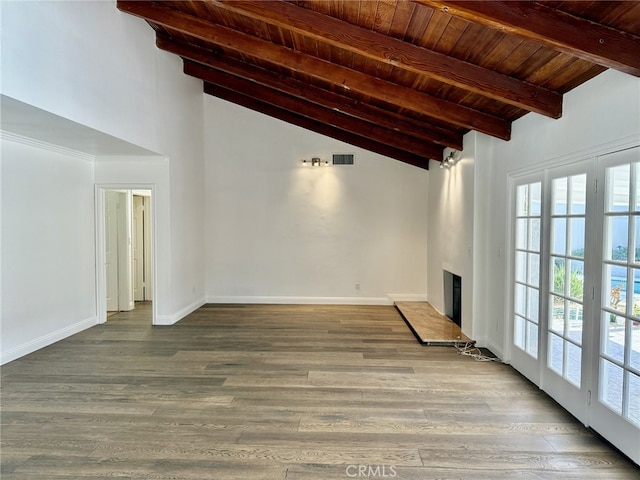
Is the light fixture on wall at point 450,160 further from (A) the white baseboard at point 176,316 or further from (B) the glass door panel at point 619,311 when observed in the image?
(A) the white baseboard at point 176,316

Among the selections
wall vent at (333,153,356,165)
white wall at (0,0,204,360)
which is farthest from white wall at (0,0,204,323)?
wall vent at (333,153,356,165)

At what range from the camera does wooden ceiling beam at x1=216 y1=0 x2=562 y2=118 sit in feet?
9.41

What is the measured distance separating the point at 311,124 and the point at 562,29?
189 inches

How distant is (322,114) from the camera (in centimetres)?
559

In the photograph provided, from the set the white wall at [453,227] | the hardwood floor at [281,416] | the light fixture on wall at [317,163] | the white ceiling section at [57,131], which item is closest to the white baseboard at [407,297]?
the white wall at [453,227]

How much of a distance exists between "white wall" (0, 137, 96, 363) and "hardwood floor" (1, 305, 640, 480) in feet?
1.16

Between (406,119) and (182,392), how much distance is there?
4.16 meters

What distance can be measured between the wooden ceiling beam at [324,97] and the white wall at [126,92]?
1.43 feet

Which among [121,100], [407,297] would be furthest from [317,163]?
[121,100]

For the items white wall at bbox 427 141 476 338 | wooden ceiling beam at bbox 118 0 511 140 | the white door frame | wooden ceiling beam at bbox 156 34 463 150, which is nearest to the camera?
wooden ceiling beam at bbox 118 0 511 140

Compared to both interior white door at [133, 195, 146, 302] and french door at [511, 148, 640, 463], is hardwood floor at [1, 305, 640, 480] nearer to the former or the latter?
french door at [511, 148, 640, 463]

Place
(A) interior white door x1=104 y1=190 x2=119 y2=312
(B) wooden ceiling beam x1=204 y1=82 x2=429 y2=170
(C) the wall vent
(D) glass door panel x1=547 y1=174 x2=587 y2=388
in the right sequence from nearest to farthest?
(D) glass door panel x1=547 y1=174 x2=587 y2=388 → (A) interior white door x1=104 y1=190 x2=119 y2=312 → (B) wooden ceiling beam x1=204 y1=82 x2=429 y2=170 → (C) the wall vent

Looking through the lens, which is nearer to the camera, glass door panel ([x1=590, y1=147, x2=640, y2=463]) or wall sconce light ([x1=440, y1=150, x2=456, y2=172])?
glass door panel ([x1=590, y1=147, x2=640, y2=463])

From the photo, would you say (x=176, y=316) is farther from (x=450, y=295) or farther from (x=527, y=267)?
(x=527, y=267)
